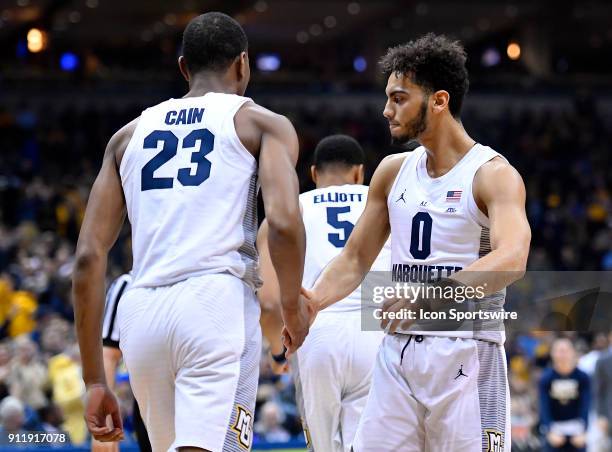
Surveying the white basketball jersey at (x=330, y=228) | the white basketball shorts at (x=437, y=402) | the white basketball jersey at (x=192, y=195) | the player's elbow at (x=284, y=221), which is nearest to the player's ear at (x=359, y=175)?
the white basketball jersey at (x=330, y=228)

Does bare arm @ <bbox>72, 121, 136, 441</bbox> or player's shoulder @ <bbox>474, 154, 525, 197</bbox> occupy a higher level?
player's shoulder @ <bbox>474, 154, 525, 197</bbox>

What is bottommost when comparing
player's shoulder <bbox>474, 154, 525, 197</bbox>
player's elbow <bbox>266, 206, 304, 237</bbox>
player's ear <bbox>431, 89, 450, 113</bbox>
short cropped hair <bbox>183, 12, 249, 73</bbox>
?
player's elbow <bbox>266, 206, 304, 237</bbox>

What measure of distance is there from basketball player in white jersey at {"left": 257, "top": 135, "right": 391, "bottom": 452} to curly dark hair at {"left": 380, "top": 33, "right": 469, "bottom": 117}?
1.88 m

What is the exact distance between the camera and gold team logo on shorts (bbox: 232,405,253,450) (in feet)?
13.1

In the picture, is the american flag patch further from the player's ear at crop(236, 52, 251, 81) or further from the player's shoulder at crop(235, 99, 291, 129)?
the player's ear at crop(236, 52, 251, 81)

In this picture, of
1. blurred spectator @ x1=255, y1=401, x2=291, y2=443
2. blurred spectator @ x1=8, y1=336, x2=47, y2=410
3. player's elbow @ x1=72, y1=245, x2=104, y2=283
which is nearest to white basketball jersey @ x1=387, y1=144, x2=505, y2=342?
player's elbow @ x1=72, y1=245, x2=104, y2=283

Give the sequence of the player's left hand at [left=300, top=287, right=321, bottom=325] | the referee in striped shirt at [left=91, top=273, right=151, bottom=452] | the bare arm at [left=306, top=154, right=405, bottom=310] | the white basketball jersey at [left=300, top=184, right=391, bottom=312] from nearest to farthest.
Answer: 1. the player's left hand at [left=300, top=287, right=321, bottom=325]
2. the bare arm at [left=306, top=154, right=405, bottom=310]
3. the white basketball jersey at [left=300, top=184, right=391, bottom=312]
4. the referee in striped shirt at [left=91, top=273, right=151, bottom=452]

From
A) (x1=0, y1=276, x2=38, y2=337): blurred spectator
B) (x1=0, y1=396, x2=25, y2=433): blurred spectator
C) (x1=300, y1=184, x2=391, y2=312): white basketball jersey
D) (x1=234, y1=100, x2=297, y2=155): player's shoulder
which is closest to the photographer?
(x1=234, y1=100, x2=297, y2=155): player's shoulder

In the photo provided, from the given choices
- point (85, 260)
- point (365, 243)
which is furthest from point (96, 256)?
point (365, 243)

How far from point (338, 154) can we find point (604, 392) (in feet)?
13.2

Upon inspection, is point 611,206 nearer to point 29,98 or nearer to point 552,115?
point 552,115

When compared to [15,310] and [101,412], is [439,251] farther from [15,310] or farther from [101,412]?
[15,310]

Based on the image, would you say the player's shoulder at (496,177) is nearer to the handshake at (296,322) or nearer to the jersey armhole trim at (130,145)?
the handshake at (296,322)

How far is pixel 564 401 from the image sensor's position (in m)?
10.2
